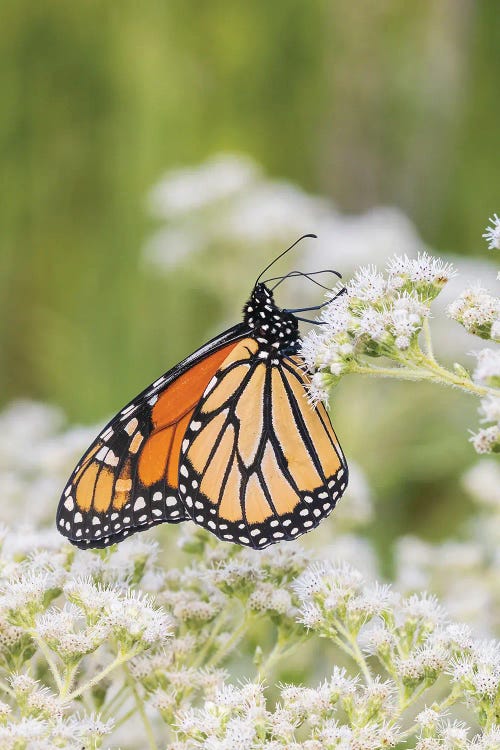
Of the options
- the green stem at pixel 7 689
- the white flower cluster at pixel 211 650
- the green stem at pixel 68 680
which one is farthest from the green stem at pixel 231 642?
the green stem at pixel 7 689

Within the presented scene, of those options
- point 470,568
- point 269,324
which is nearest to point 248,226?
point 269,324

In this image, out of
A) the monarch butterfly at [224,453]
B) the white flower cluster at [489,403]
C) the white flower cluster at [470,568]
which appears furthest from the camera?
the white flower cluster at [470,568]

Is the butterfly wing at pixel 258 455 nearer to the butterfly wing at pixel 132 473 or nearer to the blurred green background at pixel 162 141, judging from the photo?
the butterfly wing at pixel 132 473

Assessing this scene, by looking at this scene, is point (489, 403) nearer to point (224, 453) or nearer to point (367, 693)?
point (367, 693)

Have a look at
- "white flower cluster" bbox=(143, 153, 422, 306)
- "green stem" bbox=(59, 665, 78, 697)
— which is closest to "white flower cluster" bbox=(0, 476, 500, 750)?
"green stem" bbox=(59, 665, 78, 697)

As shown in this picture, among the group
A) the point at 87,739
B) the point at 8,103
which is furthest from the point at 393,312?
the point at 8,103

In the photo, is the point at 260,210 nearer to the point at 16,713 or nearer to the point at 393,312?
the point at 393,312

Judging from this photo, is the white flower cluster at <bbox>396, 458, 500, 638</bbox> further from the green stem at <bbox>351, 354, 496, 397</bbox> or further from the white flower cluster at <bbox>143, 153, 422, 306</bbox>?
the white flower cluster at <bbox>143, 153, 422, 306</bbox>
